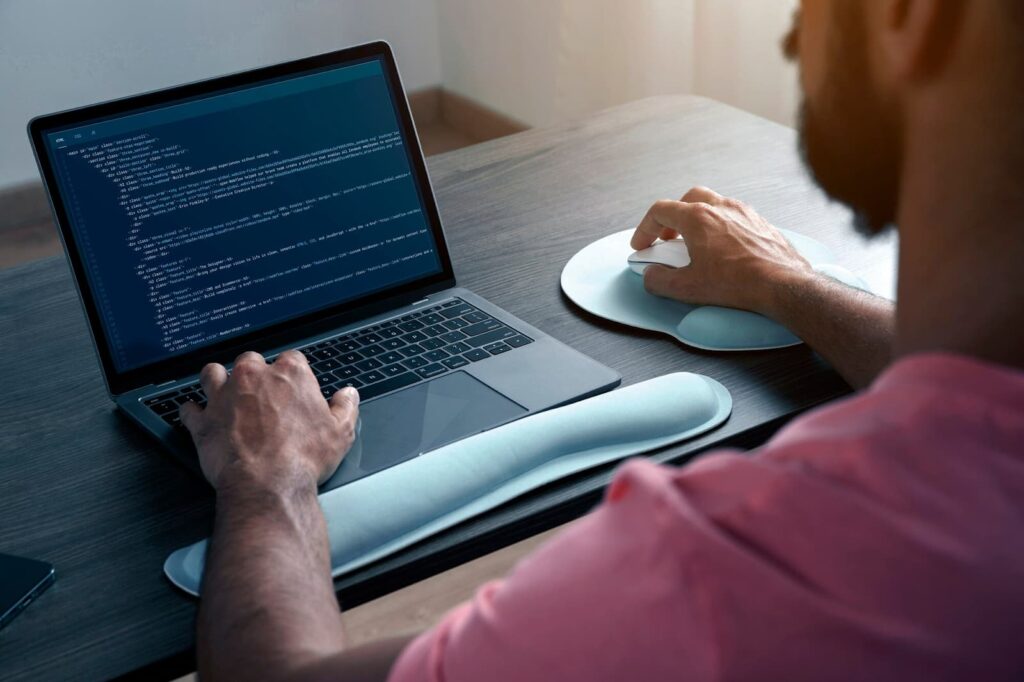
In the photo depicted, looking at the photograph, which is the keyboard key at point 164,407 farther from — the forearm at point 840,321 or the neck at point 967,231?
the neck at point 967,231

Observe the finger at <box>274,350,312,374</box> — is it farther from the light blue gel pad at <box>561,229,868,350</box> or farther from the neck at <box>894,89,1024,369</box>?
the neck at <box>894,89,1024,369</box>

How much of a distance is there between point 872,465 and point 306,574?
435 millimetres

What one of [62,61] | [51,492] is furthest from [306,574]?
[62,61]

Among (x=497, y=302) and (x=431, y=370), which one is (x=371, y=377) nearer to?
(x=431, y=370)

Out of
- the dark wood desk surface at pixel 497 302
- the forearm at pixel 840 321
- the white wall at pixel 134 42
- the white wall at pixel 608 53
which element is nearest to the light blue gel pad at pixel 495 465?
the dark wood desk surface at pixel 497 302

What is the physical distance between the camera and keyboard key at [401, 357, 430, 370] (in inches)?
43.3

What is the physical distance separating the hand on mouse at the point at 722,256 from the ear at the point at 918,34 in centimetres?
57

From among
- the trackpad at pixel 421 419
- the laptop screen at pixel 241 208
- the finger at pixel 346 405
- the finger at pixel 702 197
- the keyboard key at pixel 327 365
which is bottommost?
the trackpad at pixel 421 419

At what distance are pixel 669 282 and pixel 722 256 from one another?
60mm

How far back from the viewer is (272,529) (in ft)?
2.80

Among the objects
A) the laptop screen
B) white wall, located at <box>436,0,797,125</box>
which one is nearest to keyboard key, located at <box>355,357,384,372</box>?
the laptop screen

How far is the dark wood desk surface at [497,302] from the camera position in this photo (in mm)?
827

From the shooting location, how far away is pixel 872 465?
0.52 metres

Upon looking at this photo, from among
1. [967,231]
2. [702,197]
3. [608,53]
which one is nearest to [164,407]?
[702,197]
